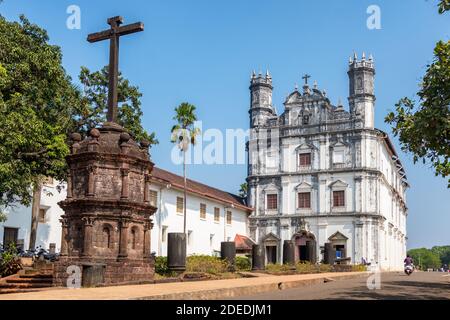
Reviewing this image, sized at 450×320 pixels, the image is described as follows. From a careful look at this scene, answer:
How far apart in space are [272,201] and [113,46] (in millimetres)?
31437

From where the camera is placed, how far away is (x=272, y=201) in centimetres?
4650

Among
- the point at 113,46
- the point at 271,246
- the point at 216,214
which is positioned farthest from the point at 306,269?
the point at 271,246

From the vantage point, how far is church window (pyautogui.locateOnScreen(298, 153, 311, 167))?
45406mm

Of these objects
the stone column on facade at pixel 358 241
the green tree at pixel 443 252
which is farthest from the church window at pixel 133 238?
the green tree at pixel 443 252

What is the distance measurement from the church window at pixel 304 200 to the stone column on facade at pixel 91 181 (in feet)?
104

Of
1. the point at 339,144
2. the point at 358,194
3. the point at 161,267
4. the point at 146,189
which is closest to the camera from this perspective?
the point at 146,189

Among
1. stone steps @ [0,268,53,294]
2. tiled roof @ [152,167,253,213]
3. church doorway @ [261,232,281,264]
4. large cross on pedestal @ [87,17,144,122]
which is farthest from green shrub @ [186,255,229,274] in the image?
church doorway @ [261,232,281,264]

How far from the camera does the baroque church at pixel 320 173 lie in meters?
43.0

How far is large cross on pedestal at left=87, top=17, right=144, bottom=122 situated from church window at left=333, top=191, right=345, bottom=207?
98.9ft

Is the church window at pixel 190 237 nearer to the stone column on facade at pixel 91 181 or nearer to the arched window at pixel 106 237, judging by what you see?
the arched window at pixel 106 237

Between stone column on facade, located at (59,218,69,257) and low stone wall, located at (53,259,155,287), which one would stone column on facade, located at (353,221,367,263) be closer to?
low stone wall, located at (53,259,155,287)

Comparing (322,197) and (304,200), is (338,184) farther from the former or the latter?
(304,200)

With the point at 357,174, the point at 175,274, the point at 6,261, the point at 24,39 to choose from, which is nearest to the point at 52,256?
the point at 6,261
